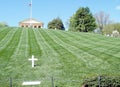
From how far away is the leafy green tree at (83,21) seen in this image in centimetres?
9775

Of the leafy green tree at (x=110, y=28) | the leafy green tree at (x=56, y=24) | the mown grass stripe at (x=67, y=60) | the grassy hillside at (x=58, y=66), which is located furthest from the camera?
the leafy green tree at (x=110, y=28)

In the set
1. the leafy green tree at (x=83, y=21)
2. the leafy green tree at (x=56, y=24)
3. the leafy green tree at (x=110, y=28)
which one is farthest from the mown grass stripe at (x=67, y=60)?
the leafy green tree at (x=110, y=28)

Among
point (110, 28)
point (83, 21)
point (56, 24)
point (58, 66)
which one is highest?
point (83, 21)

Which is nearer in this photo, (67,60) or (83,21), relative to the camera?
(67,60)

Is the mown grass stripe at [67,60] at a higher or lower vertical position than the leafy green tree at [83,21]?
lower

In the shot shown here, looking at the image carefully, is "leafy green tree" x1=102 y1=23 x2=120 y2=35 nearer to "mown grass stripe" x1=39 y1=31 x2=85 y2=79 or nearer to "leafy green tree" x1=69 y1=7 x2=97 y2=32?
"leafy green tree" x1=69 y1=7 x2=97 y2=32

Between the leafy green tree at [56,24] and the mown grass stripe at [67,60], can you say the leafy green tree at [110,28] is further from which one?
the mown grass stripe at [67,60]

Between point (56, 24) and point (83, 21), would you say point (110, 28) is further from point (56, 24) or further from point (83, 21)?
point (83, 21)

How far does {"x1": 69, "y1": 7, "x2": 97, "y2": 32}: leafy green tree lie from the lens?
97750 millimetres

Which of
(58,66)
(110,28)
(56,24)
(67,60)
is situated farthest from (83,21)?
(58,66)

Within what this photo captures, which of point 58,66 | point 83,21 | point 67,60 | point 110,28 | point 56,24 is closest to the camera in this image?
point 58,66

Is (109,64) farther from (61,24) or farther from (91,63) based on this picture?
(61,24)

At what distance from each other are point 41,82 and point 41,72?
239 centimetres

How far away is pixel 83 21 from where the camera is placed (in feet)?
320
